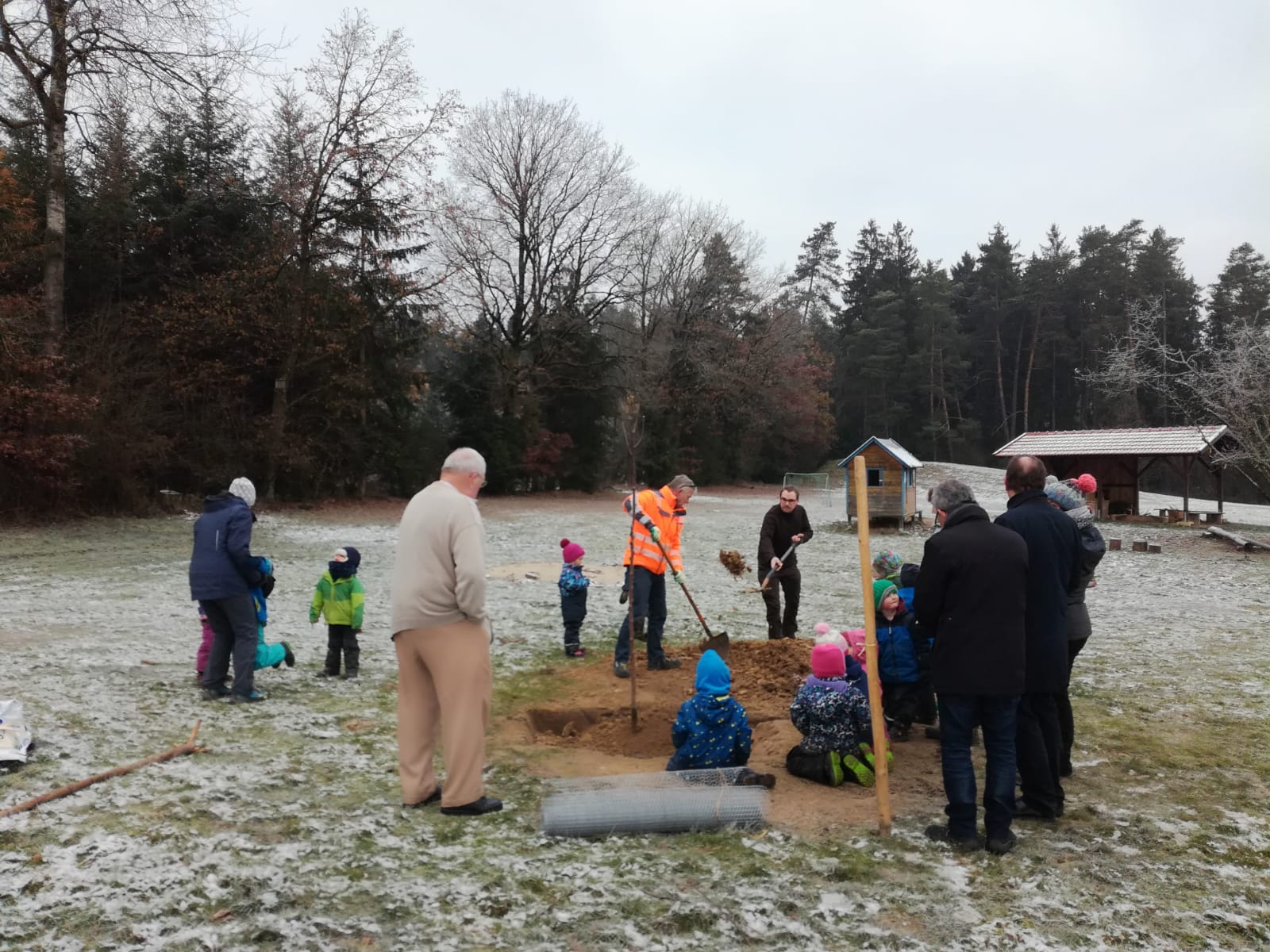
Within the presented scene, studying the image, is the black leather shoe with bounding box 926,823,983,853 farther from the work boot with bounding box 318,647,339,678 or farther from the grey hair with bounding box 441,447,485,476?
the work boot with bounding box 318,647,339,678

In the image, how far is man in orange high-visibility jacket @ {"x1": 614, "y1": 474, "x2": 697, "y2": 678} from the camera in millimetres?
7648

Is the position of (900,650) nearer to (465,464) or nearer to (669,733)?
(669,733)

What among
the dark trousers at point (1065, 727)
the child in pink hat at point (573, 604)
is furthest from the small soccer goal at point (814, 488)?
the dark trousers at point (1065, 727)

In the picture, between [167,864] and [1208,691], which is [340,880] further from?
[1208,691]

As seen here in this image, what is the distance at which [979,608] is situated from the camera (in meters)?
4.24

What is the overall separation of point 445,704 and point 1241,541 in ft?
71.3

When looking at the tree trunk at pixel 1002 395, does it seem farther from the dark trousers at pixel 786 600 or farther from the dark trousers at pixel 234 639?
the dark trousers at pixel 234 639

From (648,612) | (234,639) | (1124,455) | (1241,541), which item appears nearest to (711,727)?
(648,612)

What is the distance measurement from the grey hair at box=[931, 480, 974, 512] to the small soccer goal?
3142cm

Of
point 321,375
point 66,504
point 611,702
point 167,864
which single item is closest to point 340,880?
point 167,864

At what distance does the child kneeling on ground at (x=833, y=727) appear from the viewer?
16.8 feet

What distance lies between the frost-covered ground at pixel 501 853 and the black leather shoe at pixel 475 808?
0.09 m

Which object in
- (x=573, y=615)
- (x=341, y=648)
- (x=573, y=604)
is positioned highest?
(x=573, y=604)

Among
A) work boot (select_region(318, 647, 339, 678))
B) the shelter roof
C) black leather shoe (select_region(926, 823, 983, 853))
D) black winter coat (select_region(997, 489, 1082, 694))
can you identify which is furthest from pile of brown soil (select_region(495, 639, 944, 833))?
the shelter roof
